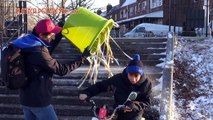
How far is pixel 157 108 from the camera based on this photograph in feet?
23.3

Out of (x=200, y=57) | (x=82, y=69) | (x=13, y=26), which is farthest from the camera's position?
(x=13, y=26)

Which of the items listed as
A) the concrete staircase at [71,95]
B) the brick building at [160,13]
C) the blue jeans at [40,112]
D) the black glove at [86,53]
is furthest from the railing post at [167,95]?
the brick building at [160,13]

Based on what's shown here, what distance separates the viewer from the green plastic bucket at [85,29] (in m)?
4.50

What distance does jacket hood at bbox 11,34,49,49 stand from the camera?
414cm

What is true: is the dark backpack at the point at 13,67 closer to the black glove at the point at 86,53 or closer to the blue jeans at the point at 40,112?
the blue jeans at the point at 40,112

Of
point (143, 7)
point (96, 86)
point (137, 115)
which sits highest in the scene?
point (143, 7)

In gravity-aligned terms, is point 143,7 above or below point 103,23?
above

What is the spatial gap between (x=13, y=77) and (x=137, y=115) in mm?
1479

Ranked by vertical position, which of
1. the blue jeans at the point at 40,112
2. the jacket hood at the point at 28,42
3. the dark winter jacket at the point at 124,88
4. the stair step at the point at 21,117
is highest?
the jacket hood at the point at 28,42

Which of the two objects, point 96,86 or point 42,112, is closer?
point 42,112

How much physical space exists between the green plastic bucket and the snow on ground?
3.07 m

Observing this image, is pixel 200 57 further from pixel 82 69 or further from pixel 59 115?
pixel 59 115

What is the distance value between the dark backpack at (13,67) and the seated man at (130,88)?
0.73 metres

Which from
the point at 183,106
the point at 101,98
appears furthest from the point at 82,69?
the point at 183,106
